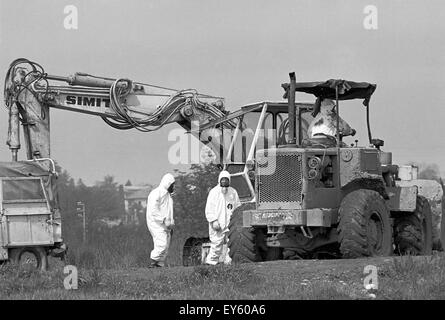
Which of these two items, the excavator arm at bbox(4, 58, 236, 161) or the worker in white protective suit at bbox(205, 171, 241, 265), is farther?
the excavator arm at bbox(4, 58, 236, 161)

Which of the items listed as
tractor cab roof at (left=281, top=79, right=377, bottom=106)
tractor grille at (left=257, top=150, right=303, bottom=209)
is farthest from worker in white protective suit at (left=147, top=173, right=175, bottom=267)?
tractor cab roof at (left=281, top=79, right=377, bottom=106)

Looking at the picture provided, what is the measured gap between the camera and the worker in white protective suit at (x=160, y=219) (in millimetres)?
19734

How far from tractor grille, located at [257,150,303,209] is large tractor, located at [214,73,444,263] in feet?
0.05

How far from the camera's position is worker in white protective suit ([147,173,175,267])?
19.7 m

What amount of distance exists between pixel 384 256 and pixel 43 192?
9.60 meters

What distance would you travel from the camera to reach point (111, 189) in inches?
3081

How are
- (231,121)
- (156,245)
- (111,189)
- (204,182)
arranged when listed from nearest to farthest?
1. (156,245)
2. (231,121)
3. (204,182)
4. (111,189)

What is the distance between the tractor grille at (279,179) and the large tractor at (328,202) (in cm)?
1

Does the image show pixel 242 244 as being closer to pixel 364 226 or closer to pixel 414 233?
pixel 364 226

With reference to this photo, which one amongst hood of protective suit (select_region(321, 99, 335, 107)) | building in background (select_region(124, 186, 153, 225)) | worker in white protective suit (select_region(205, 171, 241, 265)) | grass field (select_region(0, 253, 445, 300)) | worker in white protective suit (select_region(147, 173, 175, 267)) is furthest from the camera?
building in background (select_region(124, 186, 153, 225))

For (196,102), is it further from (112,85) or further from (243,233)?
(243,233)

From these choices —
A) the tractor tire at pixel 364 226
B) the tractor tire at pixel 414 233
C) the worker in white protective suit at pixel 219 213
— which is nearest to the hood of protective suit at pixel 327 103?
the tractor tire at pixel 364 226

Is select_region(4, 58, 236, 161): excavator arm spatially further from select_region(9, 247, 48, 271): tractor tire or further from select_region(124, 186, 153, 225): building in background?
select_region(124, 186, 153, 225): building in background
